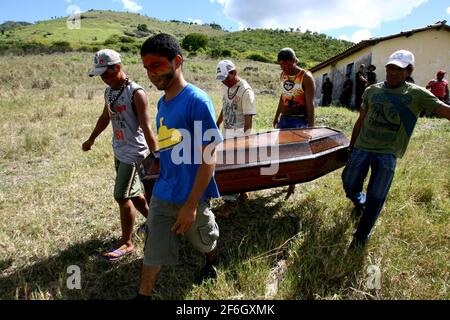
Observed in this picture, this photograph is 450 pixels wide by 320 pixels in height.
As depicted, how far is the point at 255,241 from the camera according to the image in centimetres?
346

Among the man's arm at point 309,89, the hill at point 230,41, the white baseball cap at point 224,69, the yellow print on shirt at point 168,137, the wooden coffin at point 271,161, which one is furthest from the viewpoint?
the hill at point 230,41

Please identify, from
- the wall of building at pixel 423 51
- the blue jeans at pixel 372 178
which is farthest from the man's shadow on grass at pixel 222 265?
the wall of building at pixel 423 51

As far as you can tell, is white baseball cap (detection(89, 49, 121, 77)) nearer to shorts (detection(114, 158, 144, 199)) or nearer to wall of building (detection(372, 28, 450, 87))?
shorts (detection(114, 158, 144, 199))

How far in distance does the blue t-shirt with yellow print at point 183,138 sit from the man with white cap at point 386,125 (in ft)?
4.76

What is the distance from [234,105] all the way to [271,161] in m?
0.93

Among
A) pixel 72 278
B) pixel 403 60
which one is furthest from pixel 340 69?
pixel 72 278

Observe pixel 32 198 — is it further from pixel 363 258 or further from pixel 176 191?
pixel 363 258

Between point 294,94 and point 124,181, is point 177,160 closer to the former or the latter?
point 124,181

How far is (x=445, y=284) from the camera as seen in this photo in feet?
8.98

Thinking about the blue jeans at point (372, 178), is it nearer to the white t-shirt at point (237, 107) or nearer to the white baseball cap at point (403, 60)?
the white baseball cap at point (403, 60)

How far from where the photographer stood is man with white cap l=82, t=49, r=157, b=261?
9.77ft

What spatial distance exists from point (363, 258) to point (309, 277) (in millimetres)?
536

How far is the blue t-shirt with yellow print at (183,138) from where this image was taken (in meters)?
2.11
